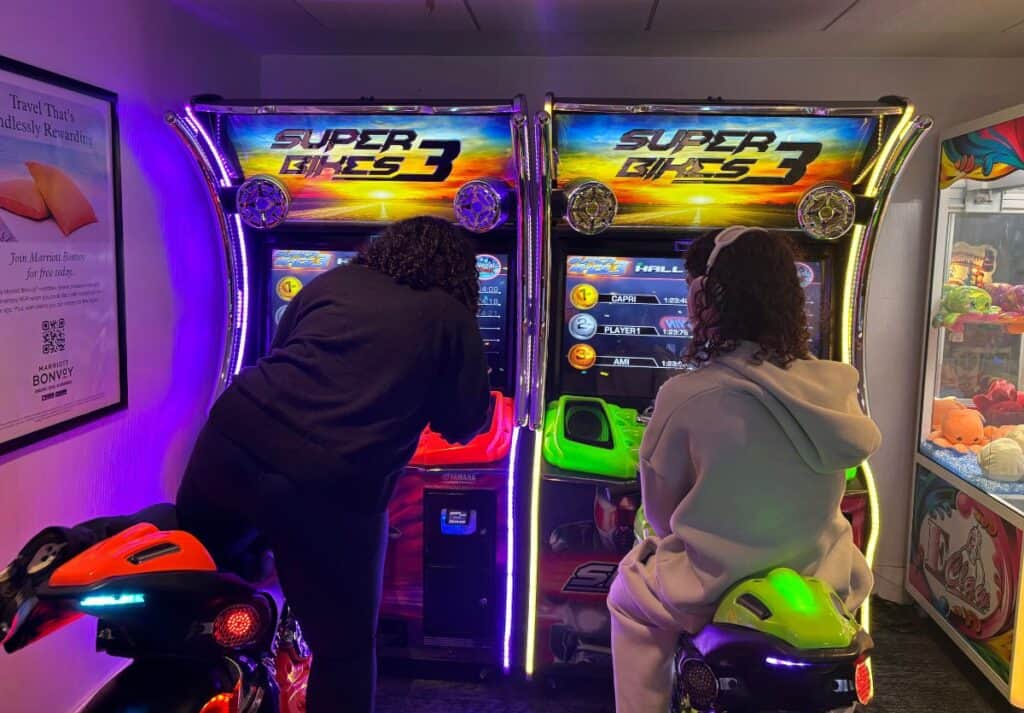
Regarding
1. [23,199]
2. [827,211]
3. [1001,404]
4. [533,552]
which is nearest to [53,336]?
[23,199]

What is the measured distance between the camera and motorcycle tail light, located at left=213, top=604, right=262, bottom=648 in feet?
5.01

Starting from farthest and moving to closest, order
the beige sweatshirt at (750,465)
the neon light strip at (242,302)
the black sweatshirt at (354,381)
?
the neon light strip at (242,302)
the black sweatshirt at (354,381)
the beige sweatshirt at (750,465)

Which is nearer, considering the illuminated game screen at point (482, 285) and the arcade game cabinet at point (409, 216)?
the arcade game cabinet at point (409, 216)

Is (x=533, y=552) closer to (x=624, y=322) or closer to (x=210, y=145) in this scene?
(x=624, y=322)

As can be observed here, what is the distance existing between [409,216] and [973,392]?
8.22 ft

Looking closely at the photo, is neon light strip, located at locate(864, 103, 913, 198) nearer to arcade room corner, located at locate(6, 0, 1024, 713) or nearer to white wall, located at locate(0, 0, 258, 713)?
arcade room corner, located at locate(6, 0, 1024, 713)

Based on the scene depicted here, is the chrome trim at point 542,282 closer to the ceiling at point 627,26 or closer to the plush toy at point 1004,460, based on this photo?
the ceiling at point 627,26

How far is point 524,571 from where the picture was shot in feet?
8.63

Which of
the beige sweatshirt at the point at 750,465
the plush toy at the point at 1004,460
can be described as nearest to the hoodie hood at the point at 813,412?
the beige sweatshirt at the point at 750,465

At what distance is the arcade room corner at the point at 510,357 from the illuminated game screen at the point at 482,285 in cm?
1

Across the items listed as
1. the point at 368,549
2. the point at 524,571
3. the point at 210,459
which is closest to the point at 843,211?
the point at 524,571

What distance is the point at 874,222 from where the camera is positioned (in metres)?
2.42

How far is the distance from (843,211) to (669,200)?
56 cm

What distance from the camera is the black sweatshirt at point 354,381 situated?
5.25 feet
